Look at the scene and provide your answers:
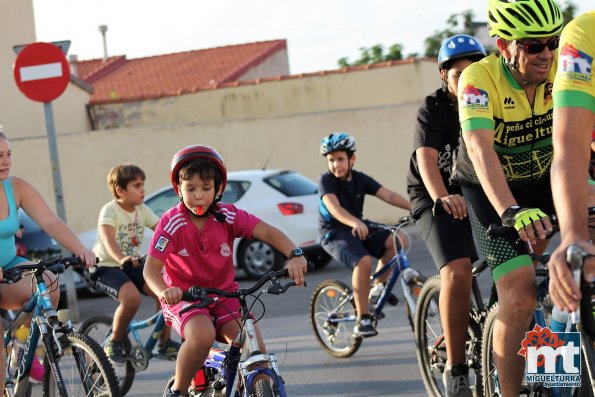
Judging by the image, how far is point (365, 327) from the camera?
900 cm

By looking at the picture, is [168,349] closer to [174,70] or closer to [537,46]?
[537,46]

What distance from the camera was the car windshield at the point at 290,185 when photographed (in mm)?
16219

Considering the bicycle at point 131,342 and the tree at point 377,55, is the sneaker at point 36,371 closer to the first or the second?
the bicycle at point 131,342

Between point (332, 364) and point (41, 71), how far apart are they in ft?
18.2

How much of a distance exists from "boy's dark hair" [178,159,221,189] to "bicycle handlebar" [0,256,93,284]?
3.92ft

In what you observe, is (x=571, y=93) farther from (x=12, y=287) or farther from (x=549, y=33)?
(x=12, y=287)

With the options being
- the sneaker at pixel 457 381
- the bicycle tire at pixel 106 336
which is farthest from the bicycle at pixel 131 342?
the sneaker at pixel 457 381

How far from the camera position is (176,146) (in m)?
23.2

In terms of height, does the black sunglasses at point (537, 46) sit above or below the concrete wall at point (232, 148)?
above

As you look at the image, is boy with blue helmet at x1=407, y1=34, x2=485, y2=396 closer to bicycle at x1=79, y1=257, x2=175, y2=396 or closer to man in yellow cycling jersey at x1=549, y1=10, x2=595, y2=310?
man in yellow cycling jersey at x1=549, y1=10, x2=595, y2=310

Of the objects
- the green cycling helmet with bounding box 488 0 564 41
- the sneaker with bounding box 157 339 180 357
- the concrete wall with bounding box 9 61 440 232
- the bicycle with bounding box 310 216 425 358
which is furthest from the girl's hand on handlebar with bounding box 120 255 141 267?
the concrete wall with bounding box 9 61 440 232

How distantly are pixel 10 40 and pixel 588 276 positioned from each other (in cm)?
2546

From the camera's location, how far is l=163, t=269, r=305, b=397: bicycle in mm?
4996

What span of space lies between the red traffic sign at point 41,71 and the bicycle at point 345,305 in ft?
15.2
